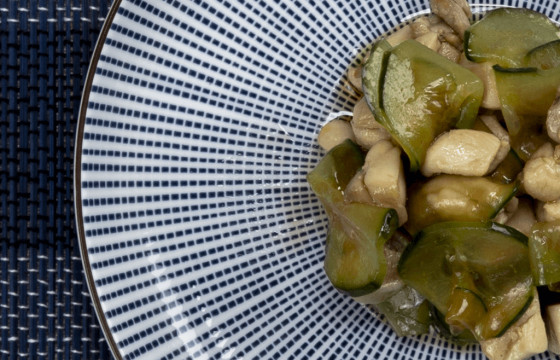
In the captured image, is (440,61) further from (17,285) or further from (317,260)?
(17,285)

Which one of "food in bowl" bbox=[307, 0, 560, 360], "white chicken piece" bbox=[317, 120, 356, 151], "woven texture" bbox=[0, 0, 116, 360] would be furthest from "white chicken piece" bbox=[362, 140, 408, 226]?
"woven texture" bbox=[0, 0, 116, 360]

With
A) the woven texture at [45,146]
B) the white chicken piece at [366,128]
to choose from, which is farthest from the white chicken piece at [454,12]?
the woven texture at [45,146]

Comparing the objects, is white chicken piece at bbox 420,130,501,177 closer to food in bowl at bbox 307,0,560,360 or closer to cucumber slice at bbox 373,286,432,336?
food in bowl at bbox 307,0,560,360

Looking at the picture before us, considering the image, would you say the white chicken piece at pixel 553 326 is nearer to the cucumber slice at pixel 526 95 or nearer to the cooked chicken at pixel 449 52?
the cucumber slice at pixel 526 95

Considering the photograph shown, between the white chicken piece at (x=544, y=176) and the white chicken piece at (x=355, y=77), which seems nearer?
the white chicken piece at (x=544, y=176)

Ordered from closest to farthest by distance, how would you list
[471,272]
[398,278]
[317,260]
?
[471,272] < [398,278] < [317,260]

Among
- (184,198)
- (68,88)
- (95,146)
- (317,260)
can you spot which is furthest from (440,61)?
(68,88)
